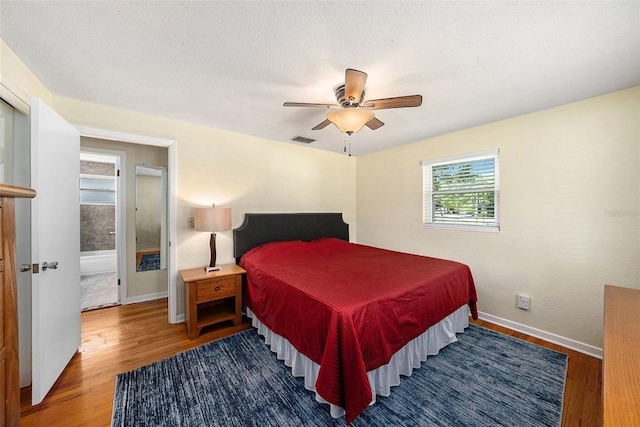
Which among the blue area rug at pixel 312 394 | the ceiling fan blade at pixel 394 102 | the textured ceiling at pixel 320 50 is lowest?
the blue area rug at pixel 312 394

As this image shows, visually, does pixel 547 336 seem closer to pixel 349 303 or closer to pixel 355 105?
pixel 349 303

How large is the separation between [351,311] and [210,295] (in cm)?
174

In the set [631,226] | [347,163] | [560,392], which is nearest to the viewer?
[560,392]

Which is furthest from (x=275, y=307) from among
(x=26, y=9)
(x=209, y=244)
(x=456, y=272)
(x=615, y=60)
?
(x=615, y=60)

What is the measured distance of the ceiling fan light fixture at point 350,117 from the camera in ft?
6.21

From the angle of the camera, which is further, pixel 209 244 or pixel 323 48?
pixel 209 244

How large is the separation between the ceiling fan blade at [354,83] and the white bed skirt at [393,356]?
1.90m

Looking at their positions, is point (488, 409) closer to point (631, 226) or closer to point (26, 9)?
point (631, 226)

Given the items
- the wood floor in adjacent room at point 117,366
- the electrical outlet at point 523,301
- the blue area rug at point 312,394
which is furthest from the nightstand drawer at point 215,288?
the electrical outlet at point 523,301

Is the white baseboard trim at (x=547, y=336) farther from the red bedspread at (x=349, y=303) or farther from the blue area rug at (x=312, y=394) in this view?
the red bedspread at (x=349, y=303)

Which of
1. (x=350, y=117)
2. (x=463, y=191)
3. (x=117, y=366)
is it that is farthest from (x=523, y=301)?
(x=117, y=366)

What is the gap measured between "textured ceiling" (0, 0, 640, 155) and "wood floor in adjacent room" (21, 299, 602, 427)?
1961 millimetres

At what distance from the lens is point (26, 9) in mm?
1262

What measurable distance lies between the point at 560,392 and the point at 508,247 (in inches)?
54.9
